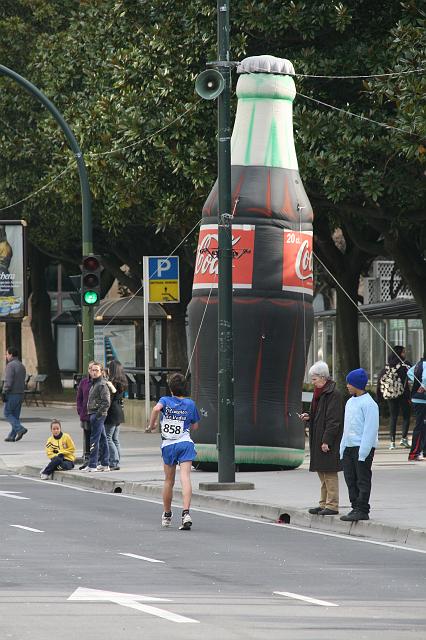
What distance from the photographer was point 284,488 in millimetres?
20969

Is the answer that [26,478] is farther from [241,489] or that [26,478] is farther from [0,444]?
[0,444]

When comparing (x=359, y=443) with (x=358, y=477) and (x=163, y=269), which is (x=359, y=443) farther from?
(x=163, y=269)

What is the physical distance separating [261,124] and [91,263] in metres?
3.66

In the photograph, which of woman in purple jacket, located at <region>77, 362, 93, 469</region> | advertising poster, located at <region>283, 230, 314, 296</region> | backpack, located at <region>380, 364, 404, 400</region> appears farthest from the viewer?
backpack, located at <region>380, 364, 404, 400</region>

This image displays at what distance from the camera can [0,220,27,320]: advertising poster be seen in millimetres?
36781

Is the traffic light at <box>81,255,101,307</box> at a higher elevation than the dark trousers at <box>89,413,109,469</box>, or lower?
higher

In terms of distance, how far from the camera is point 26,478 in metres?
24.8

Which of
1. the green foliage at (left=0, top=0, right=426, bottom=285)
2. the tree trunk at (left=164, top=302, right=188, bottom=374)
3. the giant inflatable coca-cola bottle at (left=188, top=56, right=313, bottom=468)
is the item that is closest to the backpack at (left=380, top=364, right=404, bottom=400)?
the green foliage at (left=0, top=0, right=426, bottom=285)

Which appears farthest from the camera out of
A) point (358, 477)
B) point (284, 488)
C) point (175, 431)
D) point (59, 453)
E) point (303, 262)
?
point (59, 453)

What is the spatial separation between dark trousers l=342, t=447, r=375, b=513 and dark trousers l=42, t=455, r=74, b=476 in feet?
27.1

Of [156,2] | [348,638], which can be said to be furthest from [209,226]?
[348,638]

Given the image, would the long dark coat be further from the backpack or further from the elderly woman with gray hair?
the backpack

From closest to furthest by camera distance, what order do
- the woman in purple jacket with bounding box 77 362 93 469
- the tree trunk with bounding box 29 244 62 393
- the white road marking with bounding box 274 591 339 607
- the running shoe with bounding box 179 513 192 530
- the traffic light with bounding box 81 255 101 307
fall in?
the white road marking with bounding box 274 591 339 607
the running shoe with bounding box 179 513 192 530
the woman in purple jacket with bounding box 77 362 93 469
the traffic light with bounding box 81 255 101 307
the tree trunk with bounding box 29 244 62 393

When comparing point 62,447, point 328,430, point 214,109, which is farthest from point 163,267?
point 328,430
